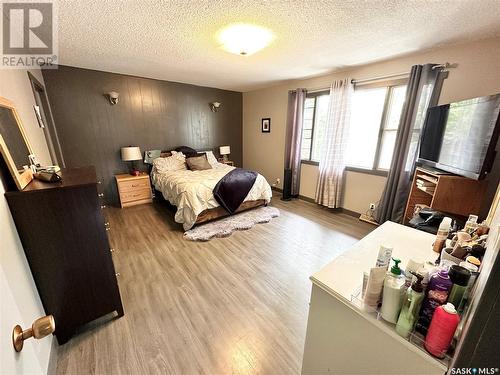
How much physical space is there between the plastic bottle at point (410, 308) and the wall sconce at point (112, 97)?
14.7 ft

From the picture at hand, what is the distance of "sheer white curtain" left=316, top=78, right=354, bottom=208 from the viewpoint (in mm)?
3281

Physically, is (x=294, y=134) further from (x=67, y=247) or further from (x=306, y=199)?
(x=67, y=247)

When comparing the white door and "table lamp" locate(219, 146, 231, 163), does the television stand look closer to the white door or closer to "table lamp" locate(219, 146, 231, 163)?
the white door

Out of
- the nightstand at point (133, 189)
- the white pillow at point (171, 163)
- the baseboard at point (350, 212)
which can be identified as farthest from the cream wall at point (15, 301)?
the baseboard at point (350, 212)

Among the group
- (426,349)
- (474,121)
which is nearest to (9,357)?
(426,349)

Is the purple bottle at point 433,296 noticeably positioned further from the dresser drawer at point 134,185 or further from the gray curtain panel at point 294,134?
the dresser drawer at point 134,185

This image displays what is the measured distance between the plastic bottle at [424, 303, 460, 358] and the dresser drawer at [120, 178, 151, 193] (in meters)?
4.23

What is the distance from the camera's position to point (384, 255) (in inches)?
32.9

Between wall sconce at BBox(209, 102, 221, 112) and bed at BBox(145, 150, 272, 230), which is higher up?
wall sconce at BBox(209, 102, 221, 112)

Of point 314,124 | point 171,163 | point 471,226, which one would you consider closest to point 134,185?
point 171,163

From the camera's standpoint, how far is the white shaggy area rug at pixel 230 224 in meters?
2.84

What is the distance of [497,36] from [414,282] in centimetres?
291

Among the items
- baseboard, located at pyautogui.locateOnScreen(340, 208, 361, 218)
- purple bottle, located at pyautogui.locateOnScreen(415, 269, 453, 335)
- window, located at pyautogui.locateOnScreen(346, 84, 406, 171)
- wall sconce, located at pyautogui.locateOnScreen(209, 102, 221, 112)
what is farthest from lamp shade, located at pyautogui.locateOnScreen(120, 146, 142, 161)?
purple bottle, located at pyautogui.locateOnScreen(415, 269, 453, 335)

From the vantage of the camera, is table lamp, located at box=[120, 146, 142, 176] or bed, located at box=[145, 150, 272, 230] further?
table lamp, located at box=[120, 146, 142, 176]
